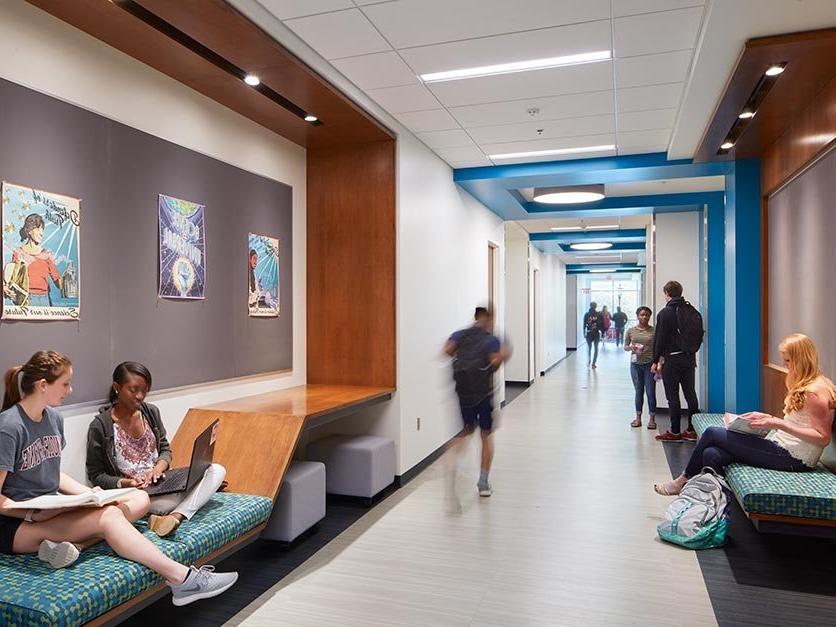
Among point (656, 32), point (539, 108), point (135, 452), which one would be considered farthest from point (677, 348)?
point (135, 452)

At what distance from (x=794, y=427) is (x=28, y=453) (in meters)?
4.16

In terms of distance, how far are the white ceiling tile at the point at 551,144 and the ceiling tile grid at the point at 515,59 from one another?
0.09 feet

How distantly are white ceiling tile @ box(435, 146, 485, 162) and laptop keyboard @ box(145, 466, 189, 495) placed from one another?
4048mm

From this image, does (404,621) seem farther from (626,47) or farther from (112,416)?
(626,47)

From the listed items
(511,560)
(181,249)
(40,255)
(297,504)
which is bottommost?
(511,560)

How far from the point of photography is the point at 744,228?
5699 mm

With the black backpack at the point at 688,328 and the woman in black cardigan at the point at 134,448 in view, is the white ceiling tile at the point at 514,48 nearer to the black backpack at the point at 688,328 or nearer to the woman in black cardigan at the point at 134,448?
the woman in black cardigan at the point at 134,448

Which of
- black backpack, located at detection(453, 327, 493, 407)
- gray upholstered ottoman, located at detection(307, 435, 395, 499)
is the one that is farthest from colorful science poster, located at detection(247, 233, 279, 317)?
black backpack, located at detection(453, 327, 493, 407)

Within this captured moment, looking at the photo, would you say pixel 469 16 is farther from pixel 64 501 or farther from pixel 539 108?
pixel 64 501

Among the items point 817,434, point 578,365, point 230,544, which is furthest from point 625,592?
point 578,365

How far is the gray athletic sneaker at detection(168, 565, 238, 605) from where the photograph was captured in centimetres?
265

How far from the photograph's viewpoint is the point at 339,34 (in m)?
Answer: 3.59

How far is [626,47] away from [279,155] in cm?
287

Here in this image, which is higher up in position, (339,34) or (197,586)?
(339,34)
